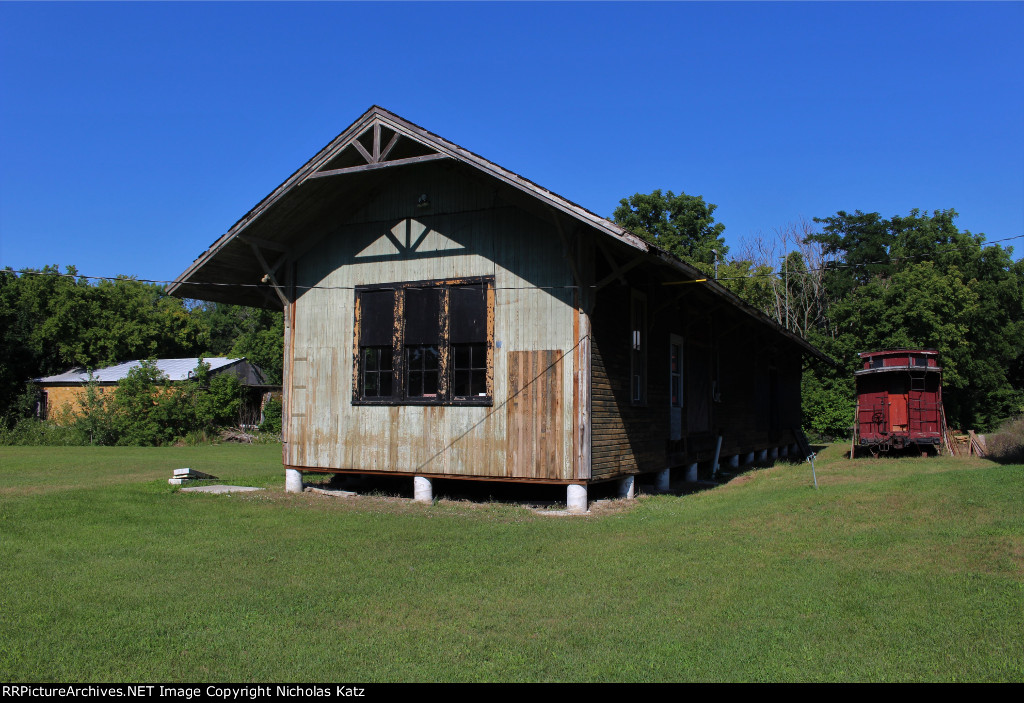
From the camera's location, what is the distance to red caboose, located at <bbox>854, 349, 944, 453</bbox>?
23.7 metres

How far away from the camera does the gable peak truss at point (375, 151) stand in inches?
483

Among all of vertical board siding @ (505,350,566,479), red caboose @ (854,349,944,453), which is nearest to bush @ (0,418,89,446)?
vertical board siding @ (505,350,566,479)

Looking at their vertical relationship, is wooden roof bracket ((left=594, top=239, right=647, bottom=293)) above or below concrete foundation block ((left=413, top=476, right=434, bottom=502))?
above

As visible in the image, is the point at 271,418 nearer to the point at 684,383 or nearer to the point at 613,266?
the point at 684,383

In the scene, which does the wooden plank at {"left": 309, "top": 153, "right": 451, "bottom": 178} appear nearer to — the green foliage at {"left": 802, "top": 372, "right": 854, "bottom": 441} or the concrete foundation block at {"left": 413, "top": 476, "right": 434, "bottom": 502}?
the concrete foundation block at {"left": 413, "top": 476, "right": 434, "bottom": 502}

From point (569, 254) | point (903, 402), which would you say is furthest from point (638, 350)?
point (903, 402)

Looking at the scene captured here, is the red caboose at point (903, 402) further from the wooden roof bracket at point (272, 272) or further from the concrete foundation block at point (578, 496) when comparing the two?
the wooden roof bracket at point (272, 272)

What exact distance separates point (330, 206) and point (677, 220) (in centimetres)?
3504

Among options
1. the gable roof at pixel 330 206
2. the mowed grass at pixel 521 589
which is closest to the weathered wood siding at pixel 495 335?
the gable roof at pixel 330 206

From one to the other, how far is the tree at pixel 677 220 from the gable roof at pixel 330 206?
101ft

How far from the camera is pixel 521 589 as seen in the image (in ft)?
23.6

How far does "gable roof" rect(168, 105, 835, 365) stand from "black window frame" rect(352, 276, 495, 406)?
1750 mm
